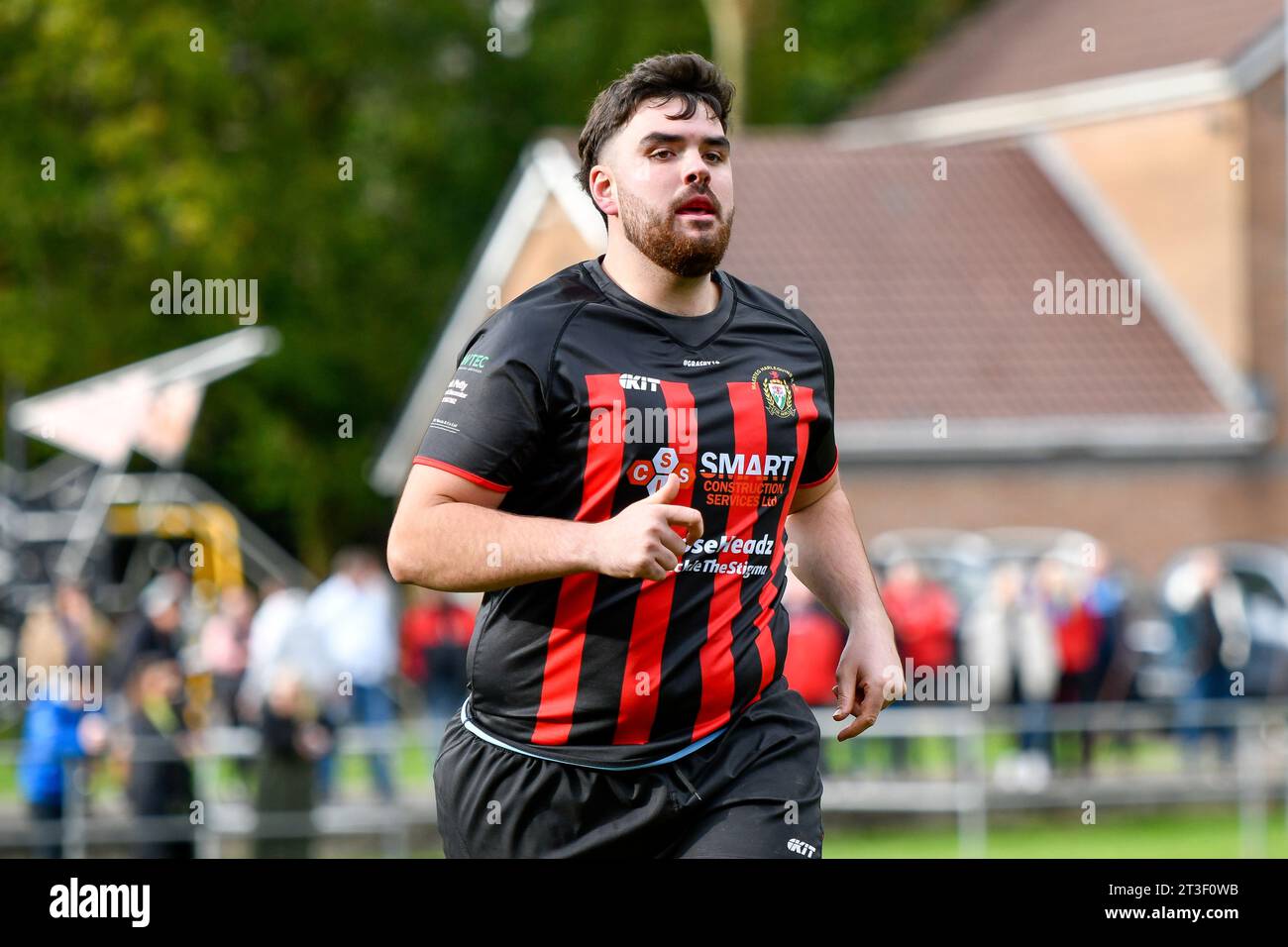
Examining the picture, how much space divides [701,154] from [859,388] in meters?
28.4

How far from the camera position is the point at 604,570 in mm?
4656

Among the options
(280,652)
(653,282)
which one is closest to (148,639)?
(280,652)

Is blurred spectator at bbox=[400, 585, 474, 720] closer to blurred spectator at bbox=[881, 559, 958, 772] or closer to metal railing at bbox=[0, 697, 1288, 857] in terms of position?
metal railing at bbox=[0, 697, 1288, 857]

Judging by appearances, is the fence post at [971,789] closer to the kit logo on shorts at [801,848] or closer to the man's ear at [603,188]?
the kit logo on shorts at [801,848]

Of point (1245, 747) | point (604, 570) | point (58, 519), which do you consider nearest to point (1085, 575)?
point (1245, 747)

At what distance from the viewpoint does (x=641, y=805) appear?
5.00 m

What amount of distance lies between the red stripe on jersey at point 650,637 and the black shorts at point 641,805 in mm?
116

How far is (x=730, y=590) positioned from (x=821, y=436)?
0.53 m

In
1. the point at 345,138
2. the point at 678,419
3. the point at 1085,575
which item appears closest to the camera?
the point at 678,419

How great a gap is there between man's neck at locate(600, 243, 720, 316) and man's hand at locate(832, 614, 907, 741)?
37.0 inches

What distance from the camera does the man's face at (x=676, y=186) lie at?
5078 mm

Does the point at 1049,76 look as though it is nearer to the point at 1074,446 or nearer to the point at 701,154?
the point at 1074,446

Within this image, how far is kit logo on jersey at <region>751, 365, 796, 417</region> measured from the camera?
5.17 m

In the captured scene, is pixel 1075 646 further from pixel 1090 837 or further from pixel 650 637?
pixel 650 637
